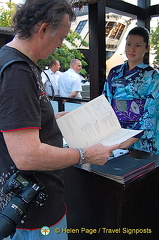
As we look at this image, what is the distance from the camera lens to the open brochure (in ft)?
3.35

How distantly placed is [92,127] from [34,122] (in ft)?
1.29

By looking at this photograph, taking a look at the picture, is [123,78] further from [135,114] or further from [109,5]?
[109,5]

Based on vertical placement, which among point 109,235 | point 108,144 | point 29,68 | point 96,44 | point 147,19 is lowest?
point 109,235

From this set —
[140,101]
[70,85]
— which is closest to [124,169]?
[140,101]

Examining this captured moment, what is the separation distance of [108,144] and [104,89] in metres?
0.89

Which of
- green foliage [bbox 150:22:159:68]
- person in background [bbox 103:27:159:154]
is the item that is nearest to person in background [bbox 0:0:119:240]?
person in background [bbox 103:27:159:154]

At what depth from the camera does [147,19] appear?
2.12 meters

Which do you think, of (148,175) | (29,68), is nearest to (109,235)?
(148,175)

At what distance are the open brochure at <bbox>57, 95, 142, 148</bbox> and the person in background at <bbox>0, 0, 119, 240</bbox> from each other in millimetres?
108

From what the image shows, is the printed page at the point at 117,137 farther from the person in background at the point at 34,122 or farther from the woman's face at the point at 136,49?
the woman's face at the point at 136,49

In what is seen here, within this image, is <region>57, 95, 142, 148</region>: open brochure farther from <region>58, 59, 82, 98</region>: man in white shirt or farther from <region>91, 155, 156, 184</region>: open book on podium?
<region>58, 59, 82, 98</region>: man in white shirt

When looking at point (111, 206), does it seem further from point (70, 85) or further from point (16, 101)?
point (70, 85)

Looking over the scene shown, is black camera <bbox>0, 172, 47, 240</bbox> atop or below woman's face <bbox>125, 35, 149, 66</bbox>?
below

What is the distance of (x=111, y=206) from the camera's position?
4.05 feet
